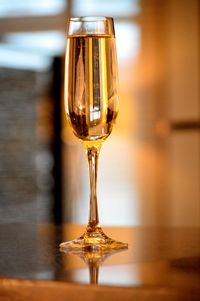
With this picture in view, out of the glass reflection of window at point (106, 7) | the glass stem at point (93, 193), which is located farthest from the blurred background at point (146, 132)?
the glass stem at point (93, 193)

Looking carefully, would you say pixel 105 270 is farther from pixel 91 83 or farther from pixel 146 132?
pixel 146 132

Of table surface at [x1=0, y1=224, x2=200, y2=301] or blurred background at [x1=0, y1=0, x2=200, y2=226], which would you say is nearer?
table surface at [x1=0, y1=224, x2=200, y2=301]

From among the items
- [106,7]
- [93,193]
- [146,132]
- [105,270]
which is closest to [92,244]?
[93,193]

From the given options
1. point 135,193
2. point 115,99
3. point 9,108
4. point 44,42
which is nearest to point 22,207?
point 9,108

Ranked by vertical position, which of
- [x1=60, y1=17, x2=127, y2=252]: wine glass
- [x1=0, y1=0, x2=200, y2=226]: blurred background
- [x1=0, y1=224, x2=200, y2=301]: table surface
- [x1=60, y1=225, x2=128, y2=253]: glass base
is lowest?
[x1=0, y1=0, x2=200, y2=226]: blurred background

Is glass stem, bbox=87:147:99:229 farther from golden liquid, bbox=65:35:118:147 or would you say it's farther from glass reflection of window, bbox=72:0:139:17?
glass reflection of window, bbox=72:0:139:17

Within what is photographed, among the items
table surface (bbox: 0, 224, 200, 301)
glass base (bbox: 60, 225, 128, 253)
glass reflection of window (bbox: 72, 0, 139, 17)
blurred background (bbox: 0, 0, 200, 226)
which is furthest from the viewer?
glass reflection of window (bbox: 72, 0, 139, 17)

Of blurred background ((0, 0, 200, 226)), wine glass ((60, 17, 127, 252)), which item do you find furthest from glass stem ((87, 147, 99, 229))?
blurred background ((0, 0, 200, 226))
